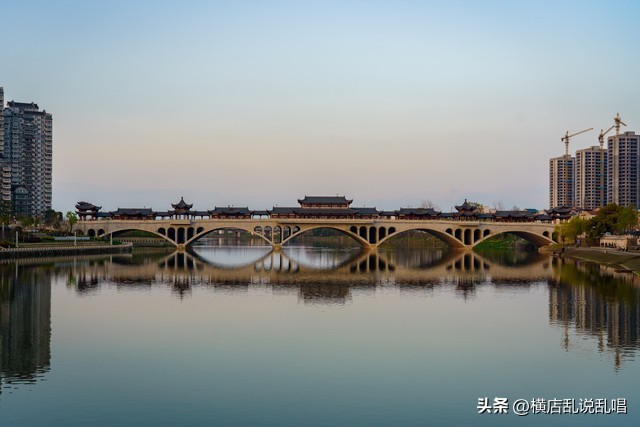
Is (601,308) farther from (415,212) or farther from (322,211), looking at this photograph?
(415,212)

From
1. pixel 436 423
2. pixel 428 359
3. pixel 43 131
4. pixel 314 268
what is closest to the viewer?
pixel 436 423

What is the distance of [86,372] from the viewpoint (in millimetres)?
26109

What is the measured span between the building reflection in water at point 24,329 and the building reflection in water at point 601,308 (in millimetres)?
23504

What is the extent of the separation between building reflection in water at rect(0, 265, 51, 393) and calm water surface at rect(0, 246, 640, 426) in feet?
0.35

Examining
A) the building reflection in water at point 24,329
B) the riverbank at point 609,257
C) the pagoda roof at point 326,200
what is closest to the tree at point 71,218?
the pagoda roof at point 326,200

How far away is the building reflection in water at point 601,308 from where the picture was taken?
1288 inches

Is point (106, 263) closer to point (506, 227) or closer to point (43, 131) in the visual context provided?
point (506, 227)

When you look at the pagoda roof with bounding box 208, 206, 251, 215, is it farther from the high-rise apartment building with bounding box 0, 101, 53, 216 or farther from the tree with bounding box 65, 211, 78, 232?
the high-rise apartment building with bounding box 0, 101, 53, 216

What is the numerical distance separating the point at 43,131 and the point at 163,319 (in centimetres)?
15922

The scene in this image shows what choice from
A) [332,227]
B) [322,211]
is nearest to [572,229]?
[332,227]

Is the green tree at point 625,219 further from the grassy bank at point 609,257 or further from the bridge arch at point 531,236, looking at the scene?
the bridge arch at point 531,236

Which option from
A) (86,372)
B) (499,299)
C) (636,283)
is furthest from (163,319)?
(636,283)

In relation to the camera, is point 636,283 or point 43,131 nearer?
point 636,283

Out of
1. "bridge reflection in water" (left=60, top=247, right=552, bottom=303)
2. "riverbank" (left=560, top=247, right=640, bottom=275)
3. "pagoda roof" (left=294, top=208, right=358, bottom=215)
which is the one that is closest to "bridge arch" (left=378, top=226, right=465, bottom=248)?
"pagoda roof" (left=294, top=208, right=358, bottom=215)
